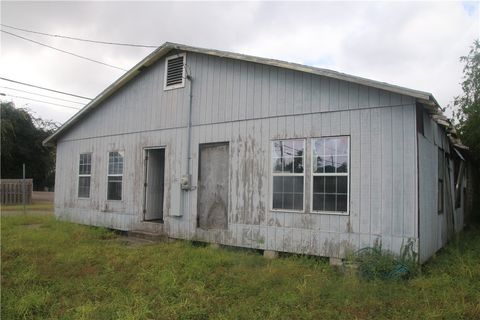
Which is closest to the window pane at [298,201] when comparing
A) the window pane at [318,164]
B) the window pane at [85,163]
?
the window pane at [318,164]

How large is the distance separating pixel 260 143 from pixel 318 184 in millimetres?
1674

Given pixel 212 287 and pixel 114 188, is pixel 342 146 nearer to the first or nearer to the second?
pixel 212 287

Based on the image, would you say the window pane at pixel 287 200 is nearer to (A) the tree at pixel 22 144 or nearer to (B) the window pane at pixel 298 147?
A: (B) the window pane at pixel 298 147

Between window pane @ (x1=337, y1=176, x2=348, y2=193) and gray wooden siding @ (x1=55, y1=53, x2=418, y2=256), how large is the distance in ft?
0.61

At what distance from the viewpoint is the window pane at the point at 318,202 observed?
24.0 feet

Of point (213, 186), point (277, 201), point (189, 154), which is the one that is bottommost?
point (277, 201)

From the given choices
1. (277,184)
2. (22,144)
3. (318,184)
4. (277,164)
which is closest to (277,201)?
(277,184)

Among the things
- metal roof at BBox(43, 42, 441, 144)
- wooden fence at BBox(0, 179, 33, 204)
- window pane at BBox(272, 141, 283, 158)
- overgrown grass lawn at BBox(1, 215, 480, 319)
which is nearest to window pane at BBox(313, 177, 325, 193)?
window pane at BBox(272, 141, 283, 158)

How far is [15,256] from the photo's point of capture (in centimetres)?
788

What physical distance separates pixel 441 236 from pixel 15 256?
31.0 ft

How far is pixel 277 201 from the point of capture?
26.0 ft

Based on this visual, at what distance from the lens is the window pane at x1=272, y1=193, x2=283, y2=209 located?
25.8ft

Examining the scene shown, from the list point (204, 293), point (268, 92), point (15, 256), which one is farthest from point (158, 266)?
point (268, 92)

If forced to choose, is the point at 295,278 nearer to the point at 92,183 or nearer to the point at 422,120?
the point at 422,120
